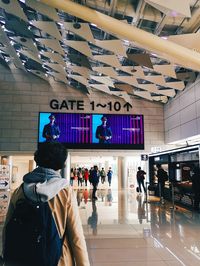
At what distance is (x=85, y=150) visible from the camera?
1360 centimetres

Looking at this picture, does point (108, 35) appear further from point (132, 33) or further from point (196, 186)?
point (196, 186)

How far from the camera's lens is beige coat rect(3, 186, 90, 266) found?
125 centimetres

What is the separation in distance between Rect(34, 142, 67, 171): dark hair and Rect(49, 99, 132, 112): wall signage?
→ 12569 millimetres

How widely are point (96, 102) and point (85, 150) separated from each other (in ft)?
8.68

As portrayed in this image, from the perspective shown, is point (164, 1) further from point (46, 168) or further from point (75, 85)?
point (75, 85)

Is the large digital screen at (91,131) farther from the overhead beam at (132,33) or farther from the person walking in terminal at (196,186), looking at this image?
the overhead beam at (132,33)

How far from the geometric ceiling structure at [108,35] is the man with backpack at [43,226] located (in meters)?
4.91

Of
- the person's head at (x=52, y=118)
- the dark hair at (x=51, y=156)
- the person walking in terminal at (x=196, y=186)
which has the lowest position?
the person walking in terminal at (x=196, y=186)

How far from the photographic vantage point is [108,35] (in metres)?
8.41

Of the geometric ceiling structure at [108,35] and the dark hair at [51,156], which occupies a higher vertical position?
the geometric ceiling structure at [108,35]

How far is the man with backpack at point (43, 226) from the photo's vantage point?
1.17m

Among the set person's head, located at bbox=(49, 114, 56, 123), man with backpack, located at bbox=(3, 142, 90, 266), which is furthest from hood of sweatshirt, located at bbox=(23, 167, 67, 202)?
person's head, located at bbox=(49, 114, 56, 123)

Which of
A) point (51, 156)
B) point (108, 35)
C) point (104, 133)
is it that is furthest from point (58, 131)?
point (51, 156)

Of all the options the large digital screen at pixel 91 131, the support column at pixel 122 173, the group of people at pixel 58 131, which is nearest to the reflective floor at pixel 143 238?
the large digital screen at pixel 91 131
